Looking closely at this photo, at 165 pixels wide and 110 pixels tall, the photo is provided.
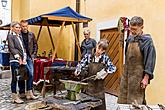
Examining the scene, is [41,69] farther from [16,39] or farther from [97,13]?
[97,13]

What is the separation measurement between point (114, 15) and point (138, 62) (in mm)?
3229

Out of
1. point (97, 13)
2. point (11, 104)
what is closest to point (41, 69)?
point (11, 104)

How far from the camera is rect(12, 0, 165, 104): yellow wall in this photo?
4.70 metres

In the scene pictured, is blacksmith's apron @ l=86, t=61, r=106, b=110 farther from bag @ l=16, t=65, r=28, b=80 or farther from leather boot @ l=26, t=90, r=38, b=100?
leather boot @ l=26, t=90, r=38, b=100

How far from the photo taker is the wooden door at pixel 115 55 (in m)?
5.84

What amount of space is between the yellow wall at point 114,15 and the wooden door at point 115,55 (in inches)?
14.7

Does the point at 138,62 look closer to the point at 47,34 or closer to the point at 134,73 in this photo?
the point at 134,73

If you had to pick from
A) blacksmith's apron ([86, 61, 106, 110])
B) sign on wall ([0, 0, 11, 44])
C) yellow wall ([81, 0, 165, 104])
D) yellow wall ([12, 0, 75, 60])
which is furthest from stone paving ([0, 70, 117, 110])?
sign on wall ([0, 0, 11, 44])

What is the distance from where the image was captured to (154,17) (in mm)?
4887

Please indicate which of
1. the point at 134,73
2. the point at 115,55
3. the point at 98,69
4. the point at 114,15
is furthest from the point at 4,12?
the point at 134,73

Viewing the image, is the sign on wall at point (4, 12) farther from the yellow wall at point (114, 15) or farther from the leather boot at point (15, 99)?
the leather boot at point (15, 99)

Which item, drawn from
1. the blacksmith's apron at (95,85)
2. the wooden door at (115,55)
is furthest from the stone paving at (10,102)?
the blacksmith's apron at (95,85)

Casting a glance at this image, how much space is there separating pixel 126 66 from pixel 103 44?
17.1 inches

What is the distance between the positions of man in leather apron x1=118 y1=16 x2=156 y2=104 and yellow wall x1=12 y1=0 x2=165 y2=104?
1.69 metres
